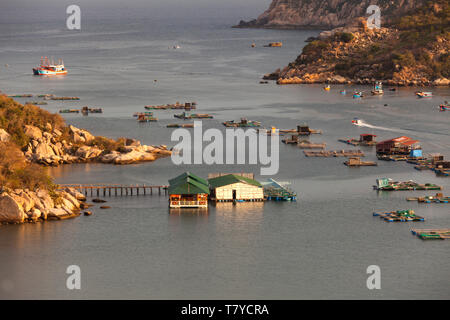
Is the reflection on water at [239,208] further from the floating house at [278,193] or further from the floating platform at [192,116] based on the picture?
the floating platform at [192,116]

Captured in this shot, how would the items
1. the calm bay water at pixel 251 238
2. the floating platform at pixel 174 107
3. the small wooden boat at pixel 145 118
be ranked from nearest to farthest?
the calm bay water at pixel 251 238 → the small wooden boat at pixel 145 118 → the floating platform at pixel 174 107

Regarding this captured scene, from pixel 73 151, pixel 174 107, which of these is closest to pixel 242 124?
pixel 174 107

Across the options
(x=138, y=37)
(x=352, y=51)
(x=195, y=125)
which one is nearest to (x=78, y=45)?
(x=138, y=37)

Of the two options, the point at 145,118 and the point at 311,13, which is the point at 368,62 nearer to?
the point at 145,118

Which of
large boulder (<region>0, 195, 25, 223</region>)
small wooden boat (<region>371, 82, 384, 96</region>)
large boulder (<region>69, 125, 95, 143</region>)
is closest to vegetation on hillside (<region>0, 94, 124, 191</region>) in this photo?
large boulder (<region>69, 125, 95, 143</region>)

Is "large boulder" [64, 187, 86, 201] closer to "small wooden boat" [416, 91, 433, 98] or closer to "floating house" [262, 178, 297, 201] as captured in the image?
"floating house" [262, 178, 297, 201]

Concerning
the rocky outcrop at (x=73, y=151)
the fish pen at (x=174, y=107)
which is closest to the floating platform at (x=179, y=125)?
the fish pen at (x=174, y=107)

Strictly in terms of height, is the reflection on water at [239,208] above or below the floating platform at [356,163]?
below
